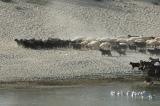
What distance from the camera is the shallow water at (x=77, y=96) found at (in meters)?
33.0

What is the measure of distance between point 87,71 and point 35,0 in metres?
27.5

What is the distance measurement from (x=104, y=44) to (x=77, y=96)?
15832 millimetres

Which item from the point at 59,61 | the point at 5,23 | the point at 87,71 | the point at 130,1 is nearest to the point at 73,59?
the point at 59,61

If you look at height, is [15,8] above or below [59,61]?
above

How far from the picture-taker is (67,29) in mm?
58250

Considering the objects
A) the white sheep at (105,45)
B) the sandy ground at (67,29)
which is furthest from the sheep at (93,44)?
the sandy ground at (67,29)

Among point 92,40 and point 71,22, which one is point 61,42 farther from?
point 71,22

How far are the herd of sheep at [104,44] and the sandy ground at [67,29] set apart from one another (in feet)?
2.96

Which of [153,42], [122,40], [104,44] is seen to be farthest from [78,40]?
[153,42]

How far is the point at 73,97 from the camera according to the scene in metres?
34.4

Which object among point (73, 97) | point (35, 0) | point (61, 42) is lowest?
point (73, 97)

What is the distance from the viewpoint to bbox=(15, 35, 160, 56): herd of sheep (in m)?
49.6

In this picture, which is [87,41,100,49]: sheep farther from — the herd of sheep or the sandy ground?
the sandy ground

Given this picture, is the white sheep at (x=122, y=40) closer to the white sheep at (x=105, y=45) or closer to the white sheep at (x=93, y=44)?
the white sheep at (x=105, y=45)
